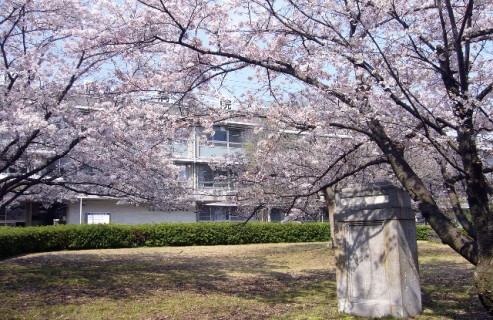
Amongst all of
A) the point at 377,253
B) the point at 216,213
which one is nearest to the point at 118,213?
the point at 216,213

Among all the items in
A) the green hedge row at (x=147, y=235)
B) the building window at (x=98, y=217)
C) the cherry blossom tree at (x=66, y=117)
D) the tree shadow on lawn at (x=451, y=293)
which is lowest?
the tree shadow on lawn at (x=451, y=293)

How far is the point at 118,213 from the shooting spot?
29.7m

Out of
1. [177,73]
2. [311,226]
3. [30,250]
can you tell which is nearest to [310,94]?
[177,73]

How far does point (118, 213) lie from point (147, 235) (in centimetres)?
663

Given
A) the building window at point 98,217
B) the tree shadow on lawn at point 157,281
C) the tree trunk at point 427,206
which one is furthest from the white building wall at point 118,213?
the tree trunk at point 427,206

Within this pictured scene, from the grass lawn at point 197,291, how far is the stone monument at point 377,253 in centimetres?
43

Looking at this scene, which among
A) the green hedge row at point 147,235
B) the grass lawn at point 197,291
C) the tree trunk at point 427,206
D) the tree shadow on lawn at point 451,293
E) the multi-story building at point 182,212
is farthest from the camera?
the multi-story building at point 182,212

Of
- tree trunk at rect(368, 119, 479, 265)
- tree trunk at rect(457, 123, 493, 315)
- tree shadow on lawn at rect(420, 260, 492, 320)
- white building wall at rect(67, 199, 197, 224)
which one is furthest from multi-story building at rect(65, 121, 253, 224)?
tree trunk at rect(457, 123, 493, 315)

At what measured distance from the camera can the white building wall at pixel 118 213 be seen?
2881cm

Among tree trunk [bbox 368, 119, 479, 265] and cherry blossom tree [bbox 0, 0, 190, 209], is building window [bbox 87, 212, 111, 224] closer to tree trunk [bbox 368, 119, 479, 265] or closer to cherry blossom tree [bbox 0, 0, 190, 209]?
cherry blossom tree [bbox 0, 0, 190, 209]

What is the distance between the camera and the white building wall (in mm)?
28812

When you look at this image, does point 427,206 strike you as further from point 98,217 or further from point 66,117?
point 98,217

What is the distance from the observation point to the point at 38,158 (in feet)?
42.9

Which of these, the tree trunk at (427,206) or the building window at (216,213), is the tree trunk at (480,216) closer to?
the tree trunk at (427,206)
